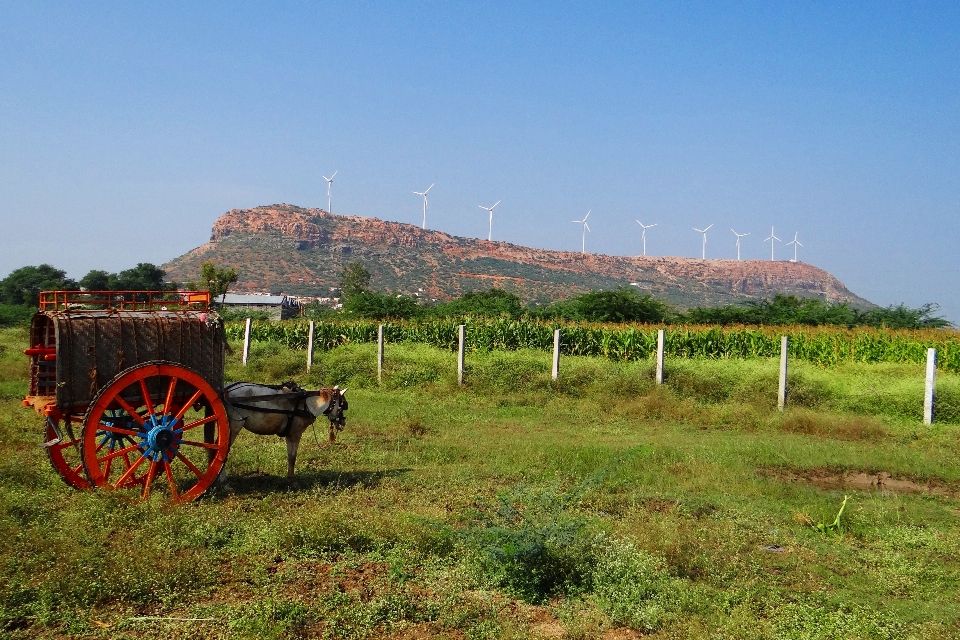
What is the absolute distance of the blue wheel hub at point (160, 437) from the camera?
7727 millimetres

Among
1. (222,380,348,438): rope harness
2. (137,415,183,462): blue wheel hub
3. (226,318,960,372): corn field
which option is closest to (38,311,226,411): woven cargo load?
(222,380,348,438): rope harness

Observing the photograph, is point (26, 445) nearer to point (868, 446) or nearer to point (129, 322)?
point (129, 322)

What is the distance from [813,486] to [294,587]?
7.38 metres

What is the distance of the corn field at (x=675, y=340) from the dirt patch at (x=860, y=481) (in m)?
10.4

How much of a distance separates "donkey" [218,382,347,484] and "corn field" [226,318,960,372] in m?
13.9

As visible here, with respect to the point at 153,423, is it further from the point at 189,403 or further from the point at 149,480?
the point at 149,480

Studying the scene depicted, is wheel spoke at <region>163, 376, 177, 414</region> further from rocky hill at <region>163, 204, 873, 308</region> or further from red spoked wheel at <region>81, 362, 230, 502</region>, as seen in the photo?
rocky hill at <region>163, 204, 873, 308</region>

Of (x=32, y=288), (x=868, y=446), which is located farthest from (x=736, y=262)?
(x=868, y=446)

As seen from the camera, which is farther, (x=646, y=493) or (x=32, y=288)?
(x=32, y=288)

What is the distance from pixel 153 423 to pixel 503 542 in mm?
4043

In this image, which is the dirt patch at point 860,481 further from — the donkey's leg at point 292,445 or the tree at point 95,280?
the tree at point 95,280

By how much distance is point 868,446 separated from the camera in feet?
41.9

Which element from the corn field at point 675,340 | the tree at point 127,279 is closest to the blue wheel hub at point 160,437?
the corn field at point 675,340

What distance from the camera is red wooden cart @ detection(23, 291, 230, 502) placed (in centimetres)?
752
